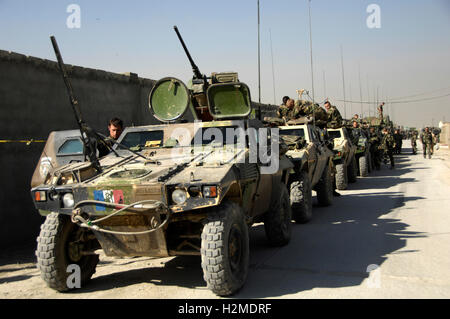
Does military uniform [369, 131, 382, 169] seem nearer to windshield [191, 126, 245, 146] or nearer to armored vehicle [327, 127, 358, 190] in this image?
armored vehicle [327, 127, 358, 190]

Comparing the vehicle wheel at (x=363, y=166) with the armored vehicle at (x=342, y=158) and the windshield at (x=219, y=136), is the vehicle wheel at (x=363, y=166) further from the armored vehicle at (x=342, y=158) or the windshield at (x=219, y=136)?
the windshield at (x=219, y=136)

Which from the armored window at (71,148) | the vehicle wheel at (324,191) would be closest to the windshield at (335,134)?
the vehicle wheel at (324,191)

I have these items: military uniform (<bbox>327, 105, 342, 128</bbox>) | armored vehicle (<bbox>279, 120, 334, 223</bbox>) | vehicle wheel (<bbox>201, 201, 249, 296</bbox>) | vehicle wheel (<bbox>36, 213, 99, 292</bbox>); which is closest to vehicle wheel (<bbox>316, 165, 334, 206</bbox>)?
armored vehicle (<bbox>279, 120, 334, 223</bbox>)

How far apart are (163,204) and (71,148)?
3.93 metres

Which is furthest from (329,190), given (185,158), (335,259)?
(185,158)

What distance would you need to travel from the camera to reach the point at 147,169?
527cm

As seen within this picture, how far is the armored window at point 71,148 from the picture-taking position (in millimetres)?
7992

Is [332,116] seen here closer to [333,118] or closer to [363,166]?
[333,118]

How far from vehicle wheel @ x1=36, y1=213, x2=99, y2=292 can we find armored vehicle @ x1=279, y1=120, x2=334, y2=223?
4023mm

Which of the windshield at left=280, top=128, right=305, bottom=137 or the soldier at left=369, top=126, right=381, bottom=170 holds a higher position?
the windshield at left=280, top=128, right=305, bottom=137

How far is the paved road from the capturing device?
4875 mm

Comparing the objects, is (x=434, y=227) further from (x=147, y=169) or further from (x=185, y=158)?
(x=147, y=169)

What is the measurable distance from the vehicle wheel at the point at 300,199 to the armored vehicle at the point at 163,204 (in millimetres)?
2074

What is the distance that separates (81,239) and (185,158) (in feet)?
4.60
